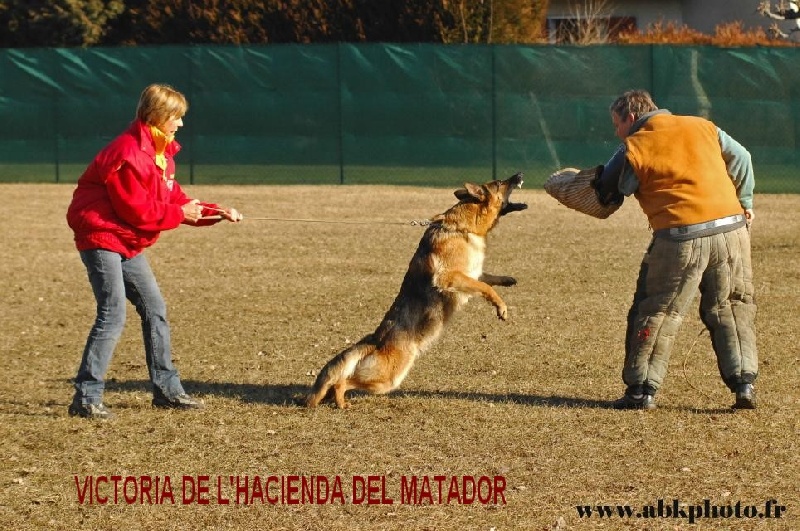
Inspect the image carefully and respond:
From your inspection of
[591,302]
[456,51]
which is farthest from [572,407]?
[456,51]

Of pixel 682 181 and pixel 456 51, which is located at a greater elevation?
pixel 456 51

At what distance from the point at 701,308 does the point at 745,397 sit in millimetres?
579

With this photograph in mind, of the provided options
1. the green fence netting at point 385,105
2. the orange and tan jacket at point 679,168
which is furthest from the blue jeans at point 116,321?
the green fence netting at point 385,105

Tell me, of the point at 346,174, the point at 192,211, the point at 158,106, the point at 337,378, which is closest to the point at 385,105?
the point at 346,174

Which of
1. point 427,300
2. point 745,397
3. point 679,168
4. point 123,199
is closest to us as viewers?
point 123,199

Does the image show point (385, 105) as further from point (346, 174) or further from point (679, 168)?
point (679, 168)

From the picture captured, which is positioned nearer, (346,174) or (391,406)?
(391,406)

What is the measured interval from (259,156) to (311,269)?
1040cm

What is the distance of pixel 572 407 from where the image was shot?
770cm

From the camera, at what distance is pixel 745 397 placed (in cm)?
749

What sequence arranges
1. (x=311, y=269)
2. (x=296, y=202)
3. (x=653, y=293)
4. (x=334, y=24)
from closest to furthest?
(x=653, y=293)
(x=311, y=269)
(x=296, y=202)
(x=334, y=24)

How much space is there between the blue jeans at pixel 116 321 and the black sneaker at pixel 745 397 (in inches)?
132

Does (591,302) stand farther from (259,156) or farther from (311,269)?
(259,156)

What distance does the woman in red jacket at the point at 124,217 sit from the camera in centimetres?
712
